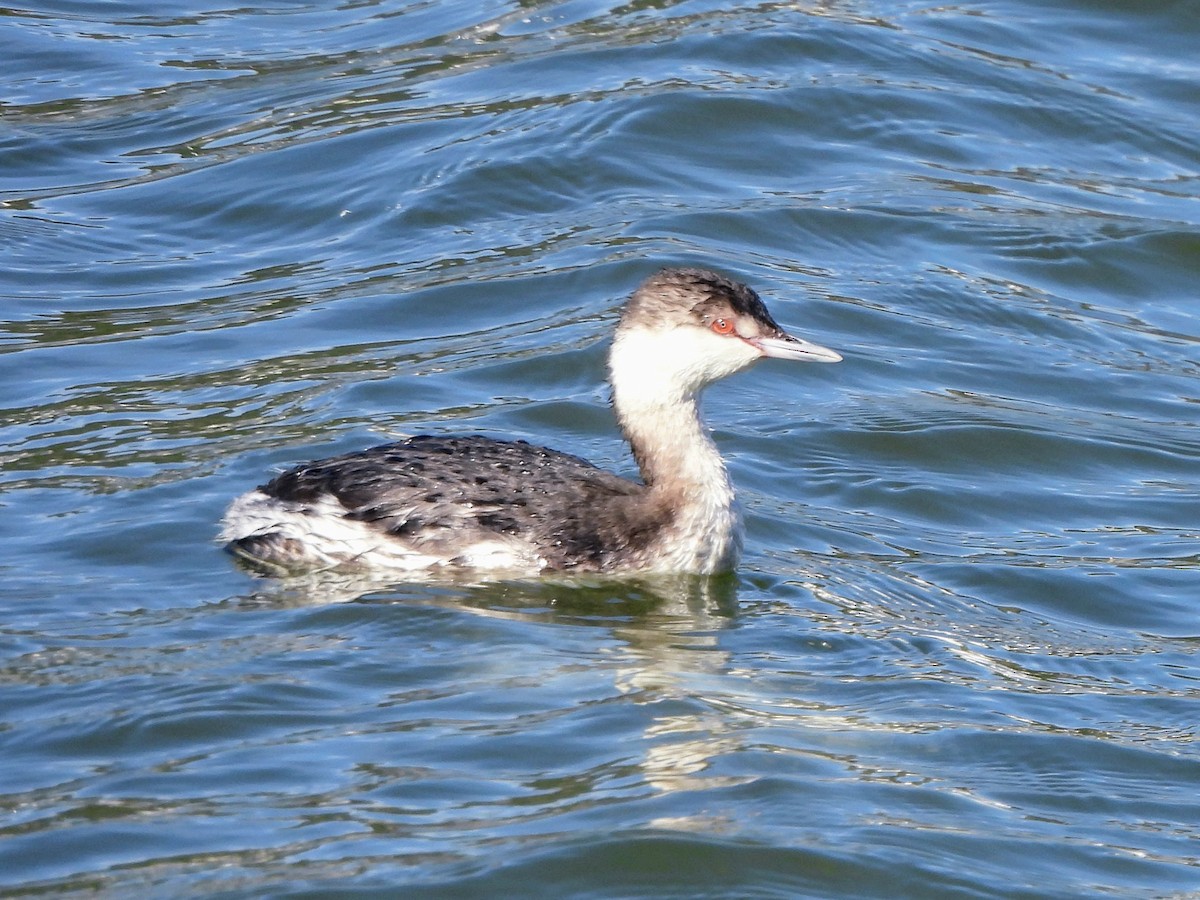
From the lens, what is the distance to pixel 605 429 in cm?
1021

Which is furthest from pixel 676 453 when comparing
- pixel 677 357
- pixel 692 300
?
pixel 692 300

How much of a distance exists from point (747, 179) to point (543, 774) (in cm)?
757

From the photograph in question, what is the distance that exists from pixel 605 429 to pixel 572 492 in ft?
6.11


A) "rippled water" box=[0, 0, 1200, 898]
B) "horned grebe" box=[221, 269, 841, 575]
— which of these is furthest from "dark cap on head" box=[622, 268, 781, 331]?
"rippled water" box=[0, 0, 1200, 898]

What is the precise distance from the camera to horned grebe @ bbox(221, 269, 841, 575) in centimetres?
820

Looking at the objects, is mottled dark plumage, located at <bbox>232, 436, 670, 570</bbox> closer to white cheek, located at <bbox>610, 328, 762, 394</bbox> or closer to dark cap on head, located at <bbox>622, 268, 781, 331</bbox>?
white cheek, located at <bbox>610, 328, 762, 394</bbox>

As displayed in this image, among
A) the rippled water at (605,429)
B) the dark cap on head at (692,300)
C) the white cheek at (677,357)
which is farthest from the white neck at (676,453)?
the rippled water at (605,429)

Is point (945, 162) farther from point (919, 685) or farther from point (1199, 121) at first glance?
point (919, 685)

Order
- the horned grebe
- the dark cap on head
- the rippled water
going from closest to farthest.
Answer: the rippled water < the horned grebe < the dark cap on head

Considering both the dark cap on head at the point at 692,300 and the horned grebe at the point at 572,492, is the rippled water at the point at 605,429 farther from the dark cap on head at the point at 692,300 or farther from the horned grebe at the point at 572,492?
the dark cap on head at the point at 692,300

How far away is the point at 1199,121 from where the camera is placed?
579 inches

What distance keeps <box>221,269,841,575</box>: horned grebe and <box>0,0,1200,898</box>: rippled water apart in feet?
0.60

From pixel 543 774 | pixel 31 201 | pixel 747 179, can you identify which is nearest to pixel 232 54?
pixel 31 201

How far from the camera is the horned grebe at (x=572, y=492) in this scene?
26.9ft
